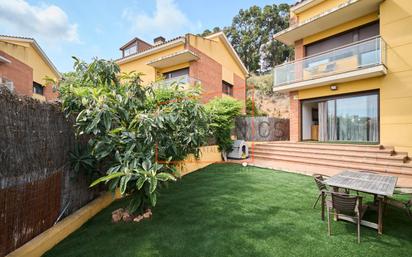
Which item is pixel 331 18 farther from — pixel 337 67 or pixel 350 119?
pixel 350 119

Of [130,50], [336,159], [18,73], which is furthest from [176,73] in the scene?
[336,159]

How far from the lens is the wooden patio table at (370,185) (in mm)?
3727

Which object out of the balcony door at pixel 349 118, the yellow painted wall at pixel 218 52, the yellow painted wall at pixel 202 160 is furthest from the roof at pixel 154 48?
the balcony door at pixel 349 118

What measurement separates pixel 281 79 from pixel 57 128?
11.9m

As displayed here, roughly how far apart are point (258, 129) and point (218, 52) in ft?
25.2

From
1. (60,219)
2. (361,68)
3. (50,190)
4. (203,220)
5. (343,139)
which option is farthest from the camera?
(343,139)

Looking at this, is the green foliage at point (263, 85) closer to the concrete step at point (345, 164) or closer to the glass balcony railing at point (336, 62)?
the glass balcony railing at point (336, 62)

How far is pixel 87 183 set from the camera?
4953 millimetres

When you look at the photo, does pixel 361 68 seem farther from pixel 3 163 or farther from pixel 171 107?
pixel 3 163

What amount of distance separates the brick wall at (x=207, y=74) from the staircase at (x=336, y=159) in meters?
6.81

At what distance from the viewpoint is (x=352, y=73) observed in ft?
32.6

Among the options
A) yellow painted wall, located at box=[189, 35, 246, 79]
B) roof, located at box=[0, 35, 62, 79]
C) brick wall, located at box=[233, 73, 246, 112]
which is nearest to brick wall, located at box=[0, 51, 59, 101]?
roof, located at box=[0, 35, 62, 79]

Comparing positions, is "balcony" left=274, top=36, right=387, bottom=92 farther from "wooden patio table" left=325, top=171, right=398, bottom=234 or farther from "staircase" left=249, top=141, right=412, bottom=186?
"wooden patio table" left=325, top=171, right=398, bottom=234

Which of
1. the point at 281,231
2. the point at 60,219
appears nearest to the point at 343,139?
the point at 281,231
